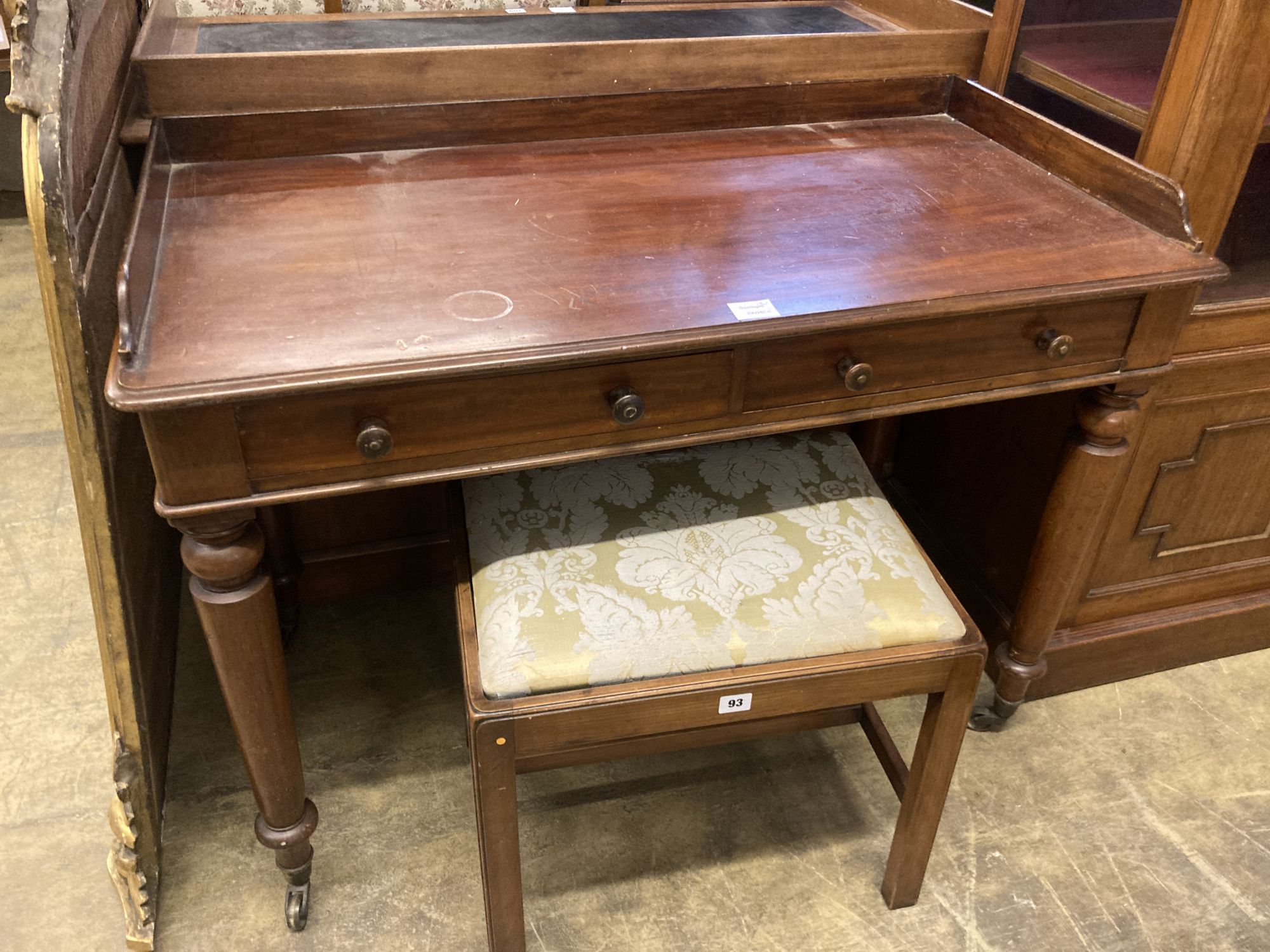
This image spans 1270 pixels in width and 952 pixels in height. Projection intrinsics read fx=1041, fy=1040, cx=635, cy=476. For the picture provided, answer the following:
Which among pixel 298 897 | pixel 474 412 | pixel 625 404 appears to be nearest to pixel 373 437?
pixel 474 412

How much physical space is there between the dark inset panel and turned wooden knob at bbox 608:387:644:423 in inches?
24.3

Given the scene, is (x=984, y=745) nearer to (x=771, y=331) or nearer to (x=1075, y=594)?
(x=1075, y=594)

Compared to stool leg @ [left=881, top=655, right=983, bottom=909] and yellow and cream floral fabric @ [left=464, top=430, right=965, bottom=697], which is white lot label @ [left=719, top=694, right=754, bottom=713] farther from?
stool leg @ [left=881, top=655, right=983, bottom=909]

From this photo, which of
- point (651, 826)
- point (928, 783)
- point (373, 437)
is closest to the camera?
point (373, 437)

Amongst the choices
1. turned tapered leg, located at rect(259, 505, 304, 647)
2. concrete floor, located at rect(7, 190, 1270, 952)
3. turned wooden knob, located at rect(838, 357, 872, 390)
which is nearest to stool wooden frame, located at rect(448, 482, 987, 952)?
concrete floor, located at rect(7, 190, 1270, 952)

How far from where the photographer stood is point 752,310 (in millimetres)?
1088

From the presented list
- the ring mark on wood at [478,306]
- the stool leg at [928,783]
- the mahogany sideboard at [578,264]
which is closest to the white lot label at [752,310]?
the mahogany sideboard at [578,264]

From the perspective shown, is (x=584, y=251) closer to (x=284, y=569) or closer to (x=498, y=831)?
(x=498, y=831)

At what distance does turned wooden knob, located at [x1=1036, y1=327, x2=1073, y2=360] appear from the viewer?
1221mm

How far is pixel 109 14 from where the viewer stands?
125 centimetres

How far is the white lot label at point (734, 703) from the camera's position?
118 cm

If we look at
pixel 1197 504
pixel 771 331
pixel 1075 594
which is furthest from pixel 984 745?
pixel 771 331

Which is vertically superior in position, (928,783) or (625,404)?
(625,404)

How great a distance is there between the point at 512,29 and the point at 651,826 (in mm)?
1198
